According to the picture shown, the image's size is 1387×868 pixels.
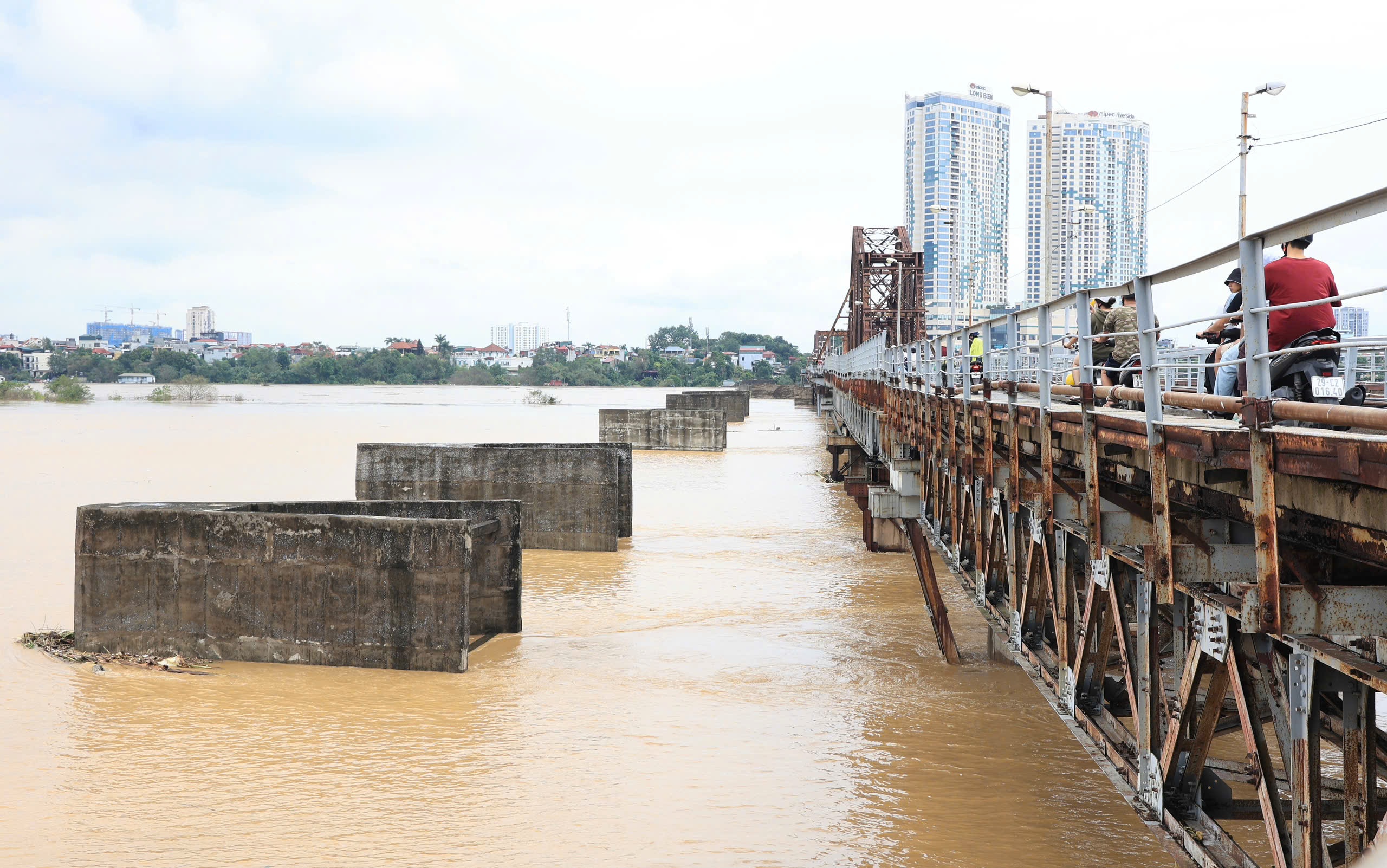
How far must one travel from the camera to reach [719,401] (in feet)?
272

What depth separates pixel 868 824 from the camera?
400 inches

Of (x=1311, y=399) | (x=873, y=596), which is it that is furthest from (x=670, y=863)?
(x=873, y=596)

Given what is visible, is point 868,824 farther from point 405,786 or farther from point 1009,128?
point 1009,128

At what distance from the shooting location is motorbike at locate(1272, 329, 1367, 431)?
20.2 ft

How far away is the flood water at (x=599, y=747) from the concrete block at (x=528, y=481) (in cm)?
220

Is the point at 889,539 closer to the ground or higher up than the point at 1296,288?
closer to the ground

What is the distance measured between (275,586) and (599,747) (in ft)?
17.4

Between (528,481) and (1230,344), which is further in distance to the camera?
(528,481)

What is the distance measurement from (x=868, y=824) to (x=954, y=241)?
35.8 meters

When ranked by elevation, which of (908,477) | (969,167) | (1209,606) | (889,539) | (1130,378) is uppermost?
(969,167)

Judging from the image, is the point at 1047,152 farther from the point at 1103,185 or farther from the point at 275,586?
the point at 1103,185

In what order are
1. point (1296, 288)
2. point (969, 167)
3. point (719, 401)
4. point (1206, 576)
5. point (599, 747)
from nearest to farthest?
point (1206, 576), point (1296, 288), point (599, 747), point (969, 167), point (719, 401)

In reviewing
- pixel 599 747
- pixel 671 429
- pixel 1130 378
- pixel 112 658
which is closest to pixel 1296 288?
pixel 1130 378

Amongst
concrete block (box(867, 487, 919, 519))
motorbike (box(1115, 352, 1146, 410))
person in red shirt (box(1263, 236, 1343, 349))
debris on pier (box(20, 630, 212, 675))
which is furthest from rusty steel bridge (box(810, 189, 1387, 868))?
debris on pier (box(20, 630, 212, 675))
